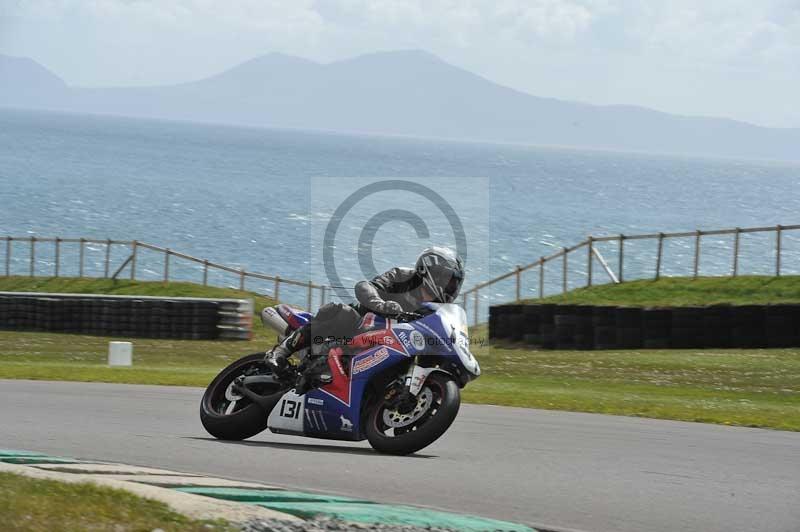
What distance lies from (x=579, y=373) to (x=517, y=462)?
12.5 metres

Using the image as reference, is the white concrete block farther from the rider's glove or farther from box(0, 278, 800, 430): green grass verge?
the rider's glove

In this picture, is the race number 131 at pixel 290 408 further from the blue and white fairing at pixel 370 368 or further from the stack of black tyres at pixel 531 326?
the stack of black tyres at pixel 531 326

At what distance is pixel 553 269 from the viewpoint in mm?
76750

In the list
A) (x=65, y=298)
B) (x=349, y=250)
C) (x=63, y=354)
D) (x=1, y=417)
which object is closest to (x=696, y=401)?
(x=1, y=417)

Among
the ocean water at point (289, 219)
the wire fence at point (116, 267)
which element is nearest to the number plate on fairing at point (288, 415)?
the ocean water at point (289, 219)

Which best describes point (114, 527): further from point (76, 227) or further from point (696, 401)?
point (76, 227)

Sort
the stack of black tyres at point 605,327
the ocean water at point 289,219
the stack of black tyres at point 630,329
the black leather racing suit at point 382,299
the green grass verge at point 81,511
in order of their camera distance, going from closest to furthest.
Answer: the green grass verge at point 81,511, the black leather racing suit at point 382,299, the stack of black tyres at point 630,329, the stack of black tyres at point 605,327, the ocean water at point 289,219

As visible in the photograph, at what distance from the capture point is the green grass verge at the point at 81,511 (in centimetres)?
607

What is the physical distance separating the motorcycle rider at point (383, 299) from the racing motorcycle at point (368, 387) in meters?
0.09

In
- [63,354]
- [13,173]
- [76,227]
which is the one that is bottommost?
[63,354]

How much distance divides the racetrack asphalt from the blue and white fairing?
24 cm

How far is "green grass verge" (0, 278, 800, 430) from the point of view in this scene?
1515 centimetres

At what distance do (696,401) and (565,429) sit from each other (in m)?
5.50

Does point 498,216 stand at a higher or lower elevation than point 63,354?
higher
